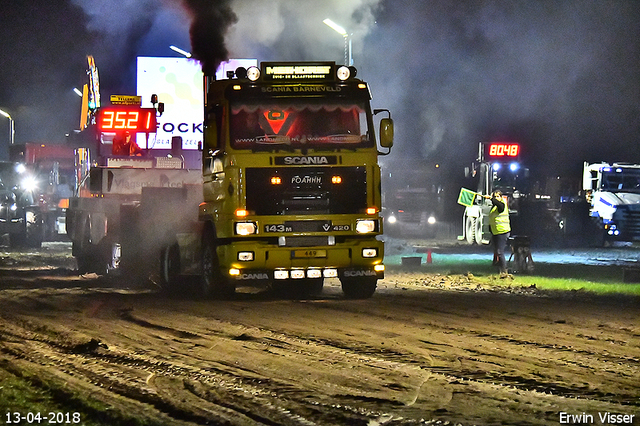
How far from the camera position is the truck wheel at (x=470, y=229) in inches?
1383

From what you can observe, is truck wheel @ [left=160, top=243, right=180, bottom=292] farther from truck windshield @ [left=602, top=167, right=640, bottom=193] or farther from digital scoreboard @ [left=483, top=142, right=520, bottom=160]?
truck windshield @ [left=602, top=167, right=640, bottom=193]

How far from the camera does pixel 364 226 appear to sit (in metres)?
14.6

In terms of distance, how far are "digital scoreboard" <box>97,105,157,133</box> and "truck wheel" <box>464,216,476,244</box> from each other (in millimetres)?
14330

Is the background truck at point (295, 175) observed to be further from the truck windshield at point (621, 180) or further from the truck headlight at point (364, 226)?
the truck windshield at point (621, 180)

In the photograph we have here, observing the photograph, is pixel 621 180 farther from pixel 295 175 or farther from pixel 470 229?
pixel 295 175

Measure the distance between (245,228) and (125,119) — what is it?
11541 millimetres

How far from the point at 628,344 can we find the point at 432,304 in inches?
178

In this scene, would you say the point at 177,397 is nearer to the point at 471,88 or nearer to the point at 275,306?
the point at 275,306

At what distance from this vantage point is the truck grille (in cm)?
1427

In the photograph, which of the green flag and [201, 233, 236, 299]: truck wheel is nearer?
[201, 233, 236, 299]: truck wheel

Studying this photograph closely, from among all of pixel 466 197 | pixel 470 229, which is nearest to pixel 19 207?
pixel 470 229

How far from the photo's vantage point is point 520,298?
622 inches

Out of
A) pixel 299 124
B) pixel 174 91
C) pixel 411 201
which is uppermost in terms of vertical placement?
pixel 174 91

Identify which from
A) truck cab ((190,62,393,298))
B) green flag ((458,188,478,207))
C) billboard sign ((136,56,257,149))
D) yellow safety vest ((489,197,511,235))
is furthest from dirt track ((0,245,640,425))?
billboard sign ((136,56,257,149))
